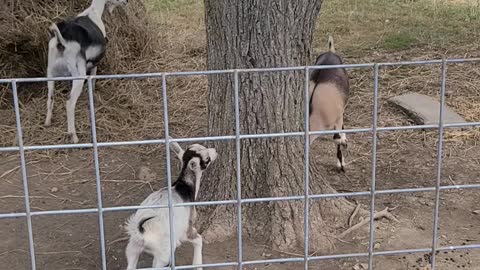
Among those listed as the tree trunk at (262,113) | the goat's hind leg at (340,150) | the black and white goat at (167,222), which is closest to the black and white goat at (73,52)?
the goat's hind leg at (340,150)

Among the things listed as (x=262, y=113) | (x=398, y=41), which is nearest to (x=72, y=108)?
(x=262, y=113)

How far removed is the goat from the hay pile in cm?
140

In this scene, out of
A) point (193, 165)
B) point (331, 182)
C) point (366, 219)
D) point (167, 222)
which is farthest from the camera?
point (331, 182)

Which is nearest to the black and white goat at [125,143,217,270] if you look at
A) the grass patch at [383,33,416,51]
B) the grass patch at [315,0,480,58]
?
the grass patch at [315,0,480,58]

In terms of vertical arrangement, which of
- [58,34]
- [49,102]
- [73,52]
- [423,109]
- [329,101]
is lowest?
[423,109]

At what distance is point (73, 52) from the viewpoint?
261 inches

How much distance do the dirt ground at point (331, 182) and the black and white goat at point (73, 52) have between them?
11.8 inches

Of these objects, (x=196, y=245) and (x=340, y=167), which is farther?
(x=340, y=167)

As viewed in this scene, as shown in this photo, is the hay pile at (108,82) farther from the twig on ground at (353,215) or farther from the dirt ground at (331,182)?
the twig on ground at (353,215)

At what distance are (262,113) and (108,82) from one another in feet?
12.3

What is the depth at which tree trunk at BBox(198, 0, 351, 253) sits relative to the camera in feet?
13.2

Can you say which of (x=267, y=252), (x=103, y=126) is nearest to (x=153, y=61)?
(x=103, y=126)

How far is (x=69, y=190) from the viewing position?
5.34 m

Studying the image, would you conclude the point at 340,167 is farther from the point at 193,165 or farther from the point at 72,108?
the point at 72,108
